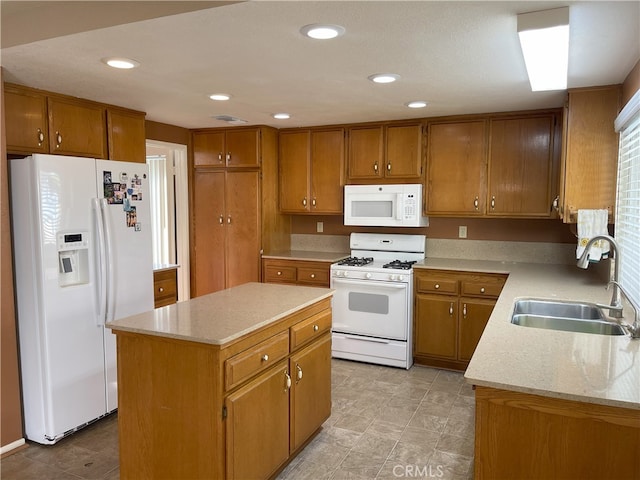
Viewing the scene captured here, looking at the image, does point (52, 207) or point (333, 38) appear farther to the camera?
point (52, 207)

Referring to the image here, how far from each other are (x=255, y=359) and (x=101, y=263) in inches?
56.5

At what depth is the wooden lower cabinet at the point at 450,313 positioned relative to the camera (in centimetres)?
373

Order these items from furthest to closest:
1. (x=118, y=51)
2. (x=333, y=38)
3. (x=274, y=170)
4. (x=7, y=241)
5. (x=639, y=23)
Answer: (x=274, y=170)
(x=7, y=241)
(x=118, y=51)
(x=333, y=38)
(x=639, y=23)

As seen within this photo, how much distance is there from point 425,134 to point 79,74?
273 centimetres

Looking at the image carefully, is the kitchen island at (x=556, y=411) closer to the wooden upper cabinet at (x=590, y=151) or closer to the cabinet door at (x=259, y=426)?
the cabinet door at (x=259, y=426)

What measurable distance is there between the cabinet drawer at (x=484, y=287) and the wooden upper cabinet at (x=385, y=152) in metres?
1.07

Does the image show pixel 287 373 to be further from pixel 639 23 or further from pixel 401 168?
pixel 401 168

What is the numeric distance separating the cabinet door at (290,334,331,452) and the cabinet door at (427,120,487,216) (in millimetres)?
1893

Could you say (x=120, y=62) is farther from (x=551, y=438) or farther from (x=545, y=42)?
(x=551, y=438)

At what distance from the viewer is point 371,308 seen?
4004mm

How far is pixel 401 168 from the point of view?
13.8 feet

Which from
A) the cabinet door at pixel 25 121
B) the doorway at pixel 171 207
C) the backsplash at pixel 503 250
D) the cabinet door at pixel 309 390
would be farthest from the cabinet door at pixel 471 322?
the cabinet door at pixel 25 121

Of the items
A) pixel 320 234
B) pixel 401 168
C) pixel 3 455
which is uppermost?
pixel 401 168

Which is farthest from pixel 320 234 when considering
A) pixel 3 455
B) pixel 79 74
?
pixel 3 455
